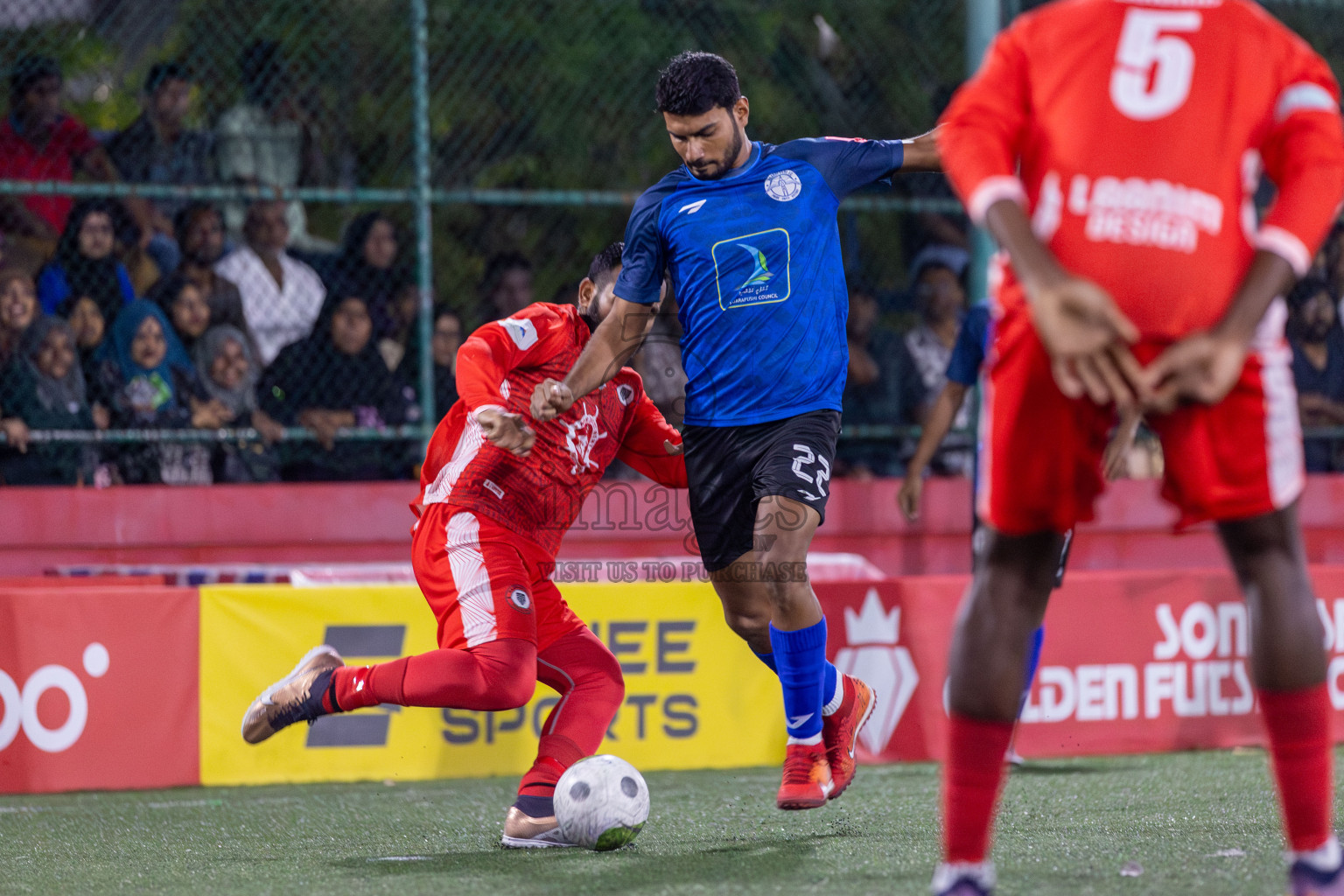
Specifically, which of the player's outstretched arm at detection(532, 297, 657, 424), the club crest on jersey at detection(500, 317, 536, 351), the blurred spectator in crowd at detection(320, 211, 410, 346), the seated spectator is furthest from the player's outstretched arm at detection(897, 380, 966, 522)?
the seated spectator

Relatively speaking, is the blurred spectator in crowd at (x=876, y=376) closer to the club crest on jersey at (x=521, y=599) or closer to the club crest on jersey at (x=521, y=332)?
the club crest on jersey at (x=521, y=332)

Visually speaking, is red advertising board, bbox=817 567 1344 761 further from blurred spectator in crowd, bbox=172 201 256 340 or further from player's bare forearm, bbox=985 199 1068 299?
player's bare forearm, bbox=985 199 1068 299

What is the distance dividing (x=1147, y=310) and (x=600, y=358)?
2171 millimetres

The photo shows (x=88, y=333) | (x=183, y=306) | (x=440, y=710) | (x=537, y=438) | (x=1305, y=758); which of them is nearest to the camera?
(x=1305, y=758)

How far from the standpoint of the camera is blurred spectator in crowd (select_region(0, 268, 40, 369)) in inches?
288

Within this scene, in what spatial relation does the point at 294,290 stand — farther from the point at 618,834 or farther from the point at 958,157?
the point at 958,157

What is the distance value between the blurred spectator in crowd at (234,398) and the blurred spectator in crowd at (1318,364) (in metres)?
5.89

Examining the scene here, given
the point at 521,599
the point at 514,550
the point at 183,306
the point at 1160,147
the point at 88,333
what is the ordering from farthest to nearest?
1. the point at 183,306
2. the point at 88,333
3. the point at 514,550
4. the point at 521,599
5. the point at 1160,147

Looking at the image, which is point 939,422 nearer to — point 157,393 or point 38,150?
point 157,393

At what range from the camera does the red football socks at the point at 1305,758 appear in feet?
8.61

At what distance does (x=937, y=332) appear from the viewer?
8898 mm

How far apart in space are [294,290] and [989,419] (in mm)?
6250

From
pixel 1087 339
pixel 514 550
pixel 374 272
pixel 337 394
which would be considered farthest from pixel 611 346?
pixel 374 272

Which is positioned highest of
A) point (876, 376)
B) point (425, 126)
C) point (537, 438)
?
point (425, 126)
